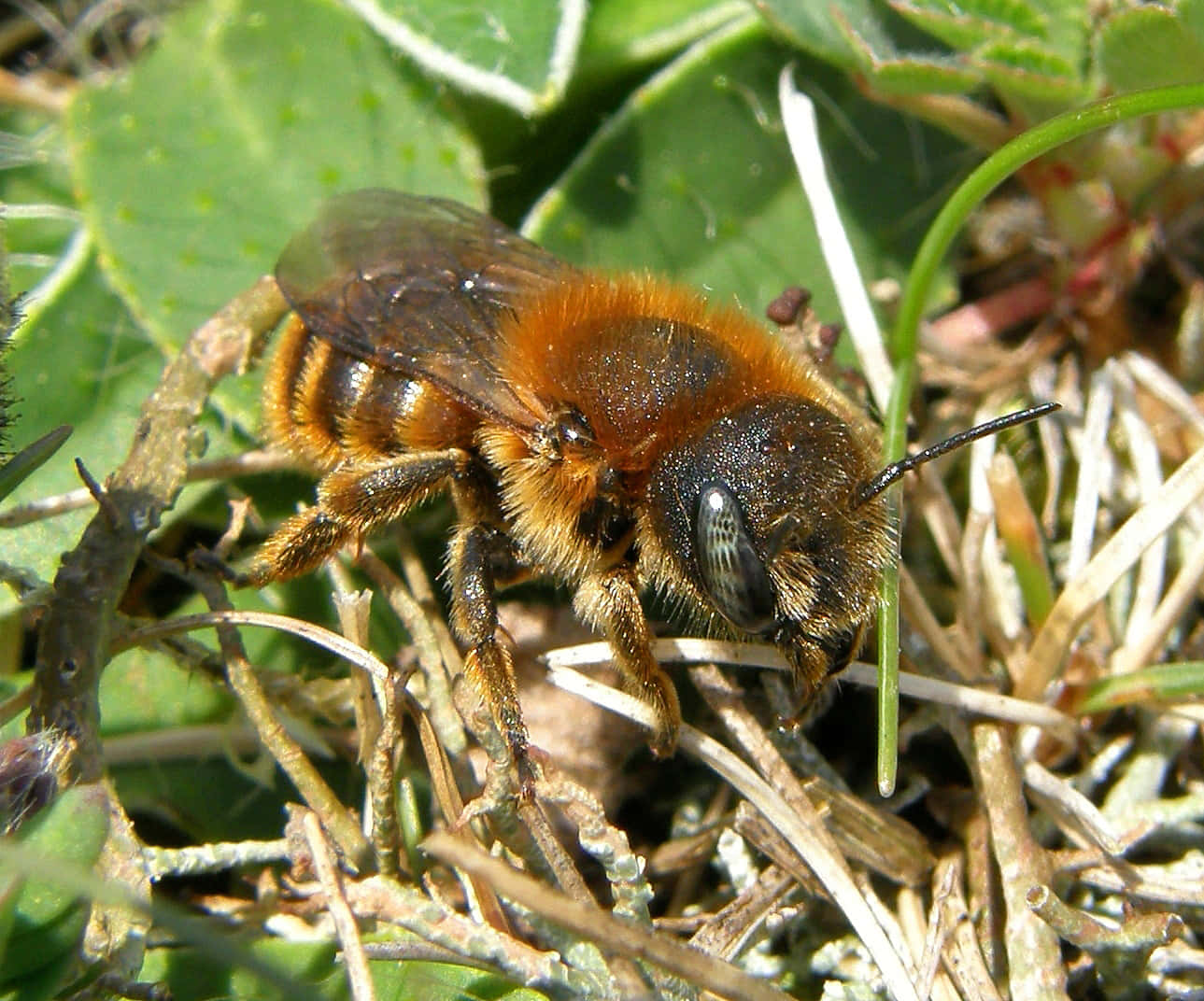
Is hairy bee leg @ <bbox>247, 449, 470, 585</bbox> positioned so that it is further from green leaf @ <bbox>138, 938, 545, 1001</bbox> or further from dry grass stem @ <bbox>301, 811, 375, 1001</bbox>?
green leaf @ <bbox>138, 938, 545, 1001</bbox>

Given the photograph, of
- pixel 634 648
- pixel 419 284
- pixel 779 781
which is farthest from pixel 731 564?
pixel 419 284

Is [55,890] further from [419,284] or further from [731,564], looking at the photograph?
[419,284]

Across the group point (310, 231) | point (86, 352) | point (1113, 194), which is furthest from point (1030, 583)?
point (86, 352)

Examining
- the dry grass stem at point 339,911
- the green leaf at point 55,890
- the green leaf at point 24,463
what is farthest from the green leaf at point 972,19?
the green leaf at point 55,890

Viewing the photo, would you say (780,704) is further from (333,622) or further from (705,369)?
(333,622)

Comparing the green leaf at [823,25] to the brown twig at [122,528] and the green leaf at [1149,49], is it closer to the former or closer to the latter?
the green leaf at [1149,49]

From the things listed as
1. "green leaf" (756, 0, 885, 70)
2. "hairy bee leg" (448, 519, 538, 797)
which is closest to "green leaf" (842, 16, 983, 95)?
"green leaf" (756, 0, 885, 70)
